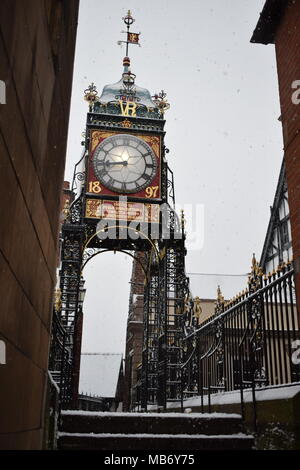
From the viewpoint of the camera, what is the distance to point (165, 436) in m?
5.12

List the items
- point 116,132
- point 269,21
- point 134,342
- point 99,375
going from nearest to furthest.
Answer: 1. point 269,21
2. point 116,132
3. point 134,342
4. point 99,375

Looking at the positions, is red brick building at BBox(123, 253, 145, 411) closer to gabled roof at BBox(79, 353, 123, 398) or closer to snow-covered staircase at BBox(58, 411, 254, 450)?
gabled roof at BBox(79, 353, 123, 398)

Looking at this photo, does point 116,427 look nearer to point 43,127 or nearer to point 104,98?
point 43,127

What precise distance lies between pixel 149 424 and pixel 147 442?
1.67 feet

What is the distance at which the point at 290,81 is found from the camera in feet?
21.3

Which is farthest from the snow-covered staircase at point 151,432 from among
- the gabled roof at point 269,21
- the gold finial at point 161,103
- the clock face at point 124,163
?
the gold finial at point 161,103

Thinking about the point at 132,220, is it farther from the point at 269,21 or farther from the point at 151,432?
the point at 151,432

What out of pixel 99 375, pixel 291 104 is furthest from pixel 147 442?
pixel 99 375

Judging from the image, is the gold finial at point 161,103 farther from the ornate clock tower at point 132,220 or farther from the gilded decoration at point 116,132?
the gilded decoration at point 116,132

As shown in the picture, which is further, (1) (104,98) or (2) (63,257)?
(1) (104,98)

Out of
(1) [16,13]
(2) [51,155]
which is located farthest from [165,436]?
(1) [16,13]

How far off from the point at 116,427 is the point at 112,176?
10905 mm

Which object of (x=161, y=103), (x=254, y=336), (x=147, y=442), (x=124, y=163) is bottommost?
(x=147, y=442)

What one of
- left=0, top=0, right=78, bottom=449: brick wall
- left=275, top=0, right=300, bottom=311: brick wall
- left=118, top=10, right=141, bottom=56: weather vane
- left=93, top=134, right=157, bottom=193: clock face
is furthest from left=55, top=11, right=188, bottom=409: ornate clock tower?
left=0, top=0, right=78, bottom=449: brick wall
